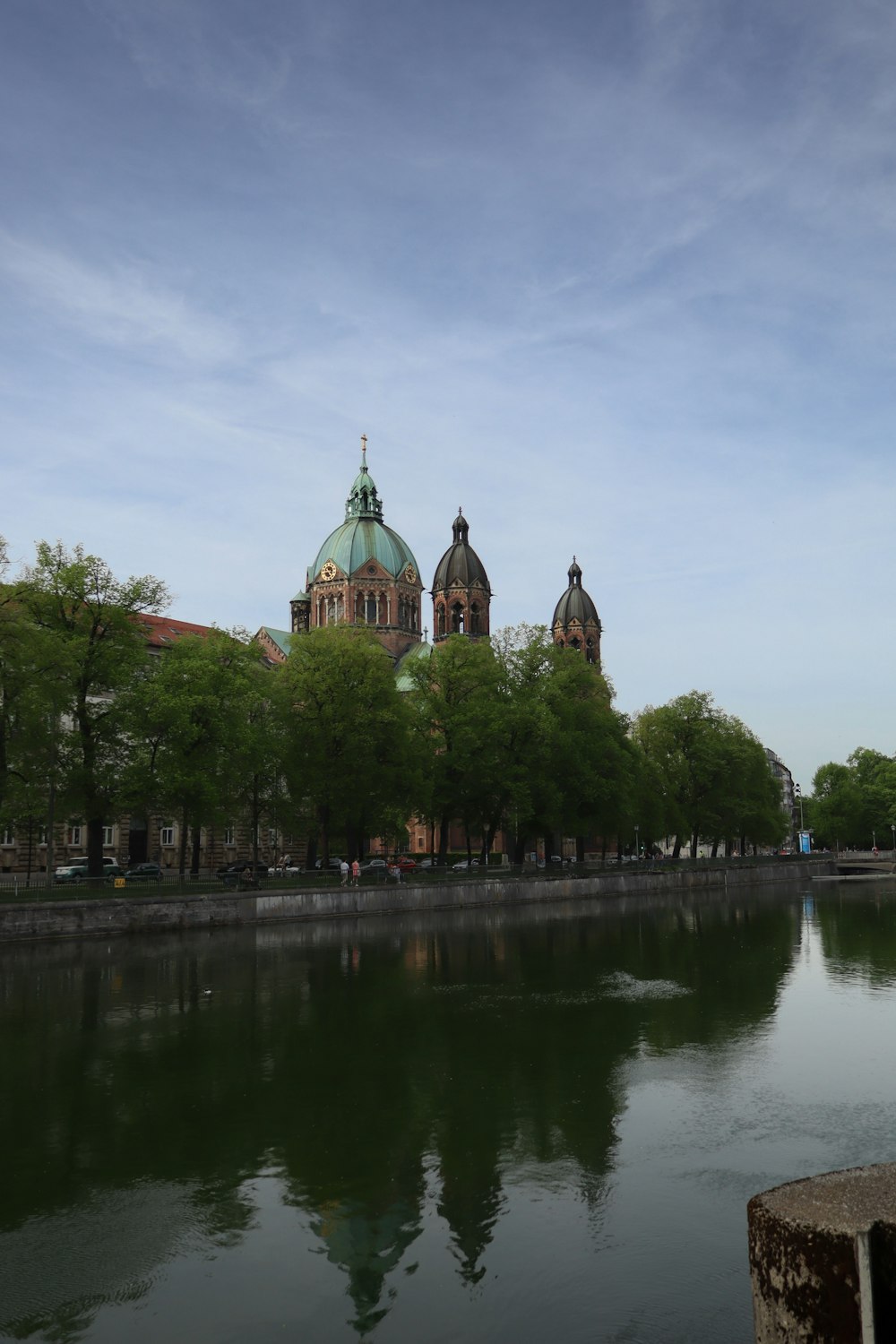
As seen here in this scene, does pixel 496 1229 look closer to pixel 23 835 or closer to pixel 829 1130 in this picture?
pixel 829 1130

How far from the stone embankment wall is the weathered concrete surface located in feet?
136

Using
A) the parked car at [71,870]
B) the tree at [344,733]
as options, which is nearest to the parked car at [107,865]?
the parked car at [71,870]

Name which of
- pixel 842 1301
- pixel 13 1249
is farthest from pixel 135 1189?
pixel 842 1301

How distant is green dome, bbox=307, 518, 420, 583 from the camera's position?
123375mm

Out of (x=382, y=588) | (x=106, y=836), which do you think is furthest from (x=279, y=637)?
(x=106, y=836)

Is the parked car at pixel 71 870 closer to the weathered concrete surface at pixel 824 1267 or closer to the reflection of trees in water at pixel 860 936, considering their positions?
the reflection of trees in water at pixel 860 936

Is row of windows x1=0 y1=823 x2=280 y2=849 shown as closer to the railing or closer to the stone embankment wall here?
the railing

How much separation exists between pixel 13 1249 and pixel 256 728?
49.7 meters

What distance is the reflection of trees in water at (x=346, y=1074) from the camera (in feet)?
43.1

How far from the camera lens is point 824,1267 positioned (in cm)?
441

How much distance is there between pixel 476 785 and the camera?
71438 millimetres

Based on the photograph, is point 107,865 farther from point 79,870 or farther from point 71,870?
point 71,870

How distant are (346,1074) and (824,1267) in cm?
1628

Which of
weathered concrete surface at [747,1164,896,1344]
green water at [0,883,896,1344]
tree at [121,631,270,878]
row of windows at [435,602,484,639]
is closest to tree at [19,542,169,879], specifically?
tree at [121,631,270,878]
